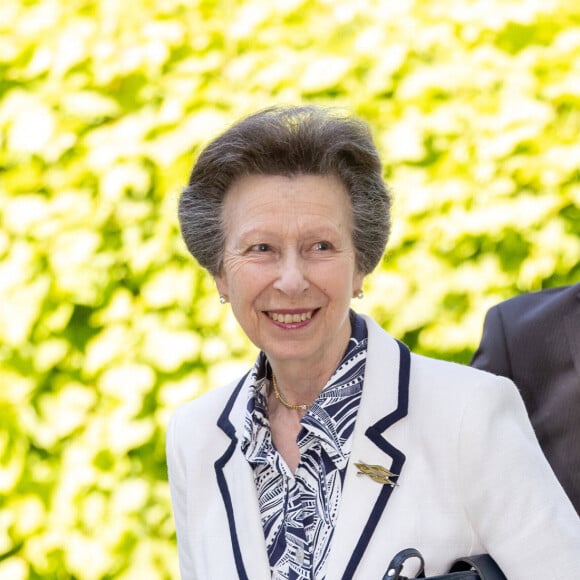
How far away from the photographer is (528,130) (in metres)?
3.53

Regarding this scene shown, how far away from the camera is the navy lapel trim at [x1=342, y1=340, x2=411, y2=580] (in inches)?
84.2

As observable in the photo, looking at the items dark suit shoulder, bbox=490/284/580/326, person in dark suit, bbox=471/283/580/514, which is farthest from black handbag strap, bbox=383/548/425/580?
dark suit shoulder, bbox=490/284/580/326

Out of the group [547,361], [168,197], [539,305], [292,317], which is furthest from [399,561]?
[168,197]

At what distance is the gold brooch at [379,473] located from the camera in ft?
7.19

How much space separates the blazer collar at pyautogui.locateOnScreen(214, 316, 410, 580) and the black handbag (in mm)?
127

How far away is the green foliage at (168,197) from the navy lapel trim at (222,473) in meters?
1.10

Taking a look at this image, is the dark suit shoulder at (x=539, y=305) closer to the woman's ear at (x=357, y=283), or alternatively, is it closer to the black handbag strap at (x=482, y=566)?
the woman's ear at (x=357, y=283)

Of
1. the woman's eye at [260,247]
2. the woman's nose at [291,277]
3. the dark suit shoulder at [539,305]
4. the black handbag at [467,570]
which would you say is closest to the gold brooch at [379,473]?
the black handbag at [467,570]

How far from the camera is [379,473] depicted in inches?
86.6

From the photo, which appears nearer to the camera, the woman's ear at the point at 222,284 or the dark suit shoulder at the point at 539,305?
the woman's ear at the point at 222,284

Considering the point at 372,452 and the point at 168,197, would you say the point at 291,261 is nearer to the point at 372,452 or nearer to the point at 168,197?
the point at 372,452

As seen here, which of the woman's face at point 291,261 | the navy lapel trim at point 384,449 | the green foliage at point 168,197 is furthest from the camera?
the green foliage at point 168,197

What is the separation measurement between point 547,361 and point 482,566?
699 millimetres

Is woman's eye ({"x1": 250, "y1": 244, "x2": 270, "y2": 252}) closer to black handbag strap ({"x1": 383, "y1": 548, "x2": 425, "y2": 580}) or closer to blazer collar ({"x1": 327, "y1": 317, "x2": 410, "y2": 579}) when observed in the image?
blazer collar ({"x1": 327, "y1": 317, "x2": 410, "y2": 579})
